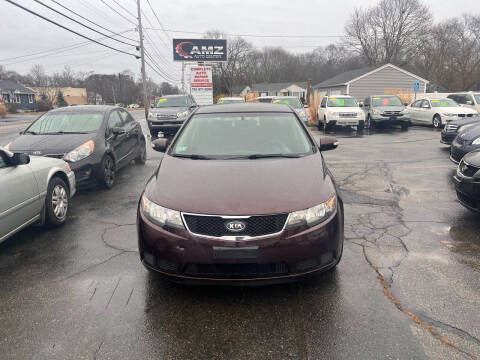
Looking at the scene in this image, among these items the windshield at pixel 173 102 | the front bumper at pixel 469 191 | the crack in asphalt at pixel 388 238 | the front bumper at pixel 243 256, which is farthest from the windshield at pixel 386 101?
the front bumper at pixel 243 256

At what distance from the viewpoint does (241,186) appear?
2.95 meters

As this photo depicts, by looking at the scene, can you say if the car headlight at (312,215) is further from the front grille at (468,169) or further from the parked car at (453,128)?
the parked car at (453,128)

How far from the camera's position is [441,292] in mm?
3006

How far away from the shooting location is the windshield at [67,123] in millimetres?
6805

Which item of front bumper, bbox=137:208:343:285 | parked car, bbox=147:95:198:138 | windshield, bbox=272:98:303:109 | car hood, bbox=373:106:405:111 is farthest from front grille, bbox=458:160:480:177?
car hood, bbox=373:106:405:111

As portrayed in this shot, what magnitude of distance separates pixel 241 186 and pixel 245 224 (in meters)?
0.44

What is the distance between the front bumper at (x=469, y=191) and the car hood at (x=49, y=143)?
598 cm

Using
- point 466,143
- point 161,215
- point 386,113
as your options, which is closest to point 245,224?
→ point 161,215

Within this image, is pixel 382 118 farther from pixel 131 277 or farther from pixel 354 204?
pixel 131 277

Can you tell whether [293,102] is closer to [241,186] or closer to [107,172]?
[107,172]

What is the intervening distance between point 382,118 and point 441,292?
15.1 metres

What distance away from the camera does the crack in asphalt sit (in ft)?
8.36

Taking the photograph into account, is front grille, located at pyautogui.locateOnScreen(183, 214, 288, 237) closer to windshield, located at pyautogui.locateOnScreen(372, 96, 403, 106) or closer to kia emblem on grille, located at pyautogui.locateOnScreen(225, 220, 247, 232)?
kia emblem on grille, located at pyautogui.locateOnScreen(225, 220, 247, 232)

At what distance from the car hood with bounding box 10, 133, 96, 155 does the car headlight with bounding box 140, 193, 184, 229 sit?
3.82 meters
